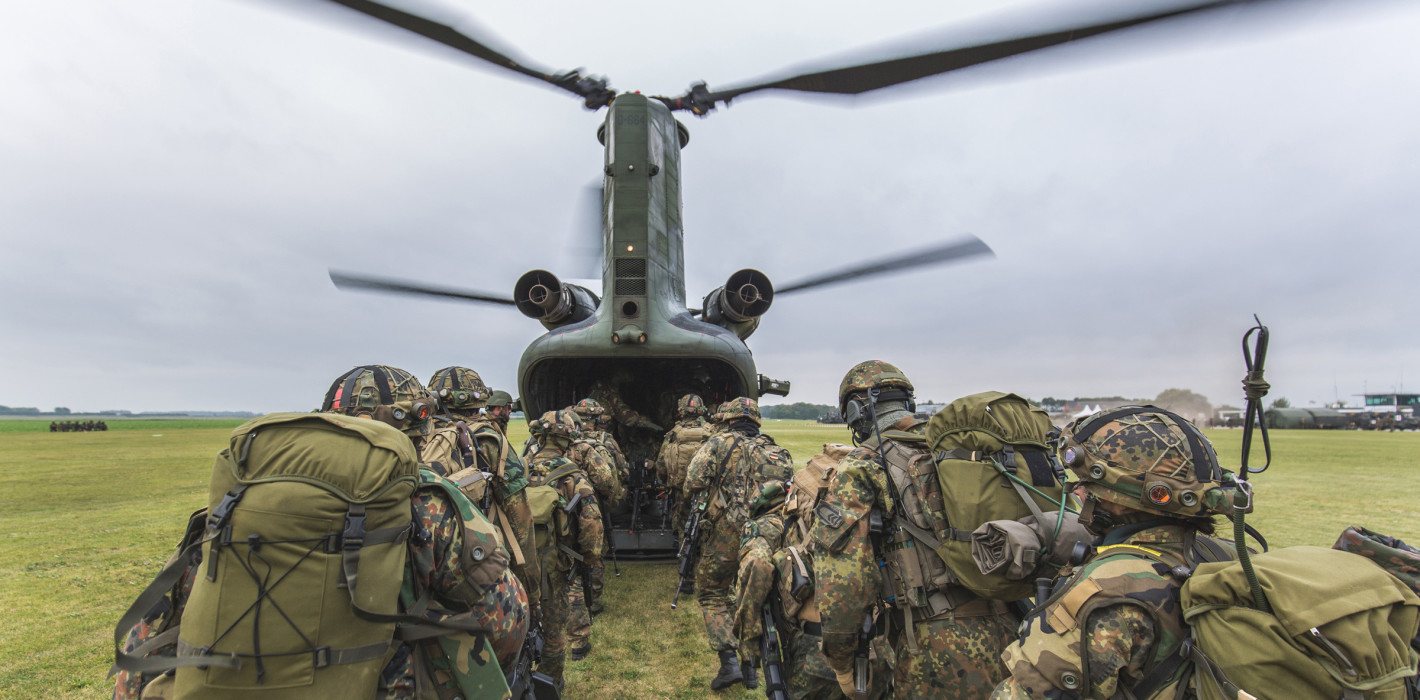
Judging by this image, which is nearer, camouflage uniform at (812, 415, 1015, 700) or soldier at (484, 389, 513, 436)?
camouflage uniform at (812, 415, 1015, 700)

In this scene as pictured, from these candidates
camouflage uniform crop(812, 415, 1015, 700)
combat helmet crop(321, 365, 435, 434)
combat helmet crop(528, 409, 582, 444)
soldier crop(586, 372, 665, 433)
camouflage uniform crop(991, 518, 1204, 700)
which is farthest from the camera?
soldier crop(586, 372, 665, 433)

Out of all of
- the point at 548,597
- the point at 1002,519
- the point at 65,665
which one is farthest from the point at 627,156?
the point at 65,665

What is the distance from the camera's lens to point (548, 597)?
395cm

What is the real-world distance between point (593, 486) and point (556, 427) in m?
0.75

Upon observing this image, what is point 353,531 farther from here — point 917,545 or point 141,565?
point 141,565

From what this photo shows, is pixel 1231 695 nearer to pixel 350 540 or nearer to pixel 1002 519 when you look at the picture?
pixel 1002 519

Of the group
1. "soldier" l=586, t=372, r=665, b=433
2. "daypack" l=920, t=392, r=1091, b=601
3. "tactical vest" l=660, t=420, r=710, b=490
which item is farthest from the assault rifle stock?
"soldier" l=586, t=372, r=665, b=433

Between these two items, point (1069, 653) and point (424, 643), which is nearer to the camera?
point (1069, 653)

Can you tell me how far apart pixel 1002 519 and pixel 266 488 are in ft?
8.00

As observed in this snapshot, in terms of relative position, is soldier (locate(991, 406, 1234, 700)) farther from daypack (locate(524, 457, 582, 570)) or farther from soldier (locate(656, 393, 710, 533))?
soldier (locate(656, 393, 710, 533))

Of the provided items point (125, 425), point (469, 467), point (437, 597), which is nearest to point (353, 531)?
point (437, 597)

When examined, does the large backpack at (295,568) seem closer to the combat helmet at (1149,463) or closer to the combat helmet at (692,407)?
the combat helmet at (1149,463)

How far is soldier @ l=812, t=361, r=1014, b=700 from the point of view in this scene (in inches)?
95.7

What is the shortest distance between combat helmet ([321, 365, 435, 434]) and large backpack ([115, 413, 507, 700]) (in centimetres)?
93
